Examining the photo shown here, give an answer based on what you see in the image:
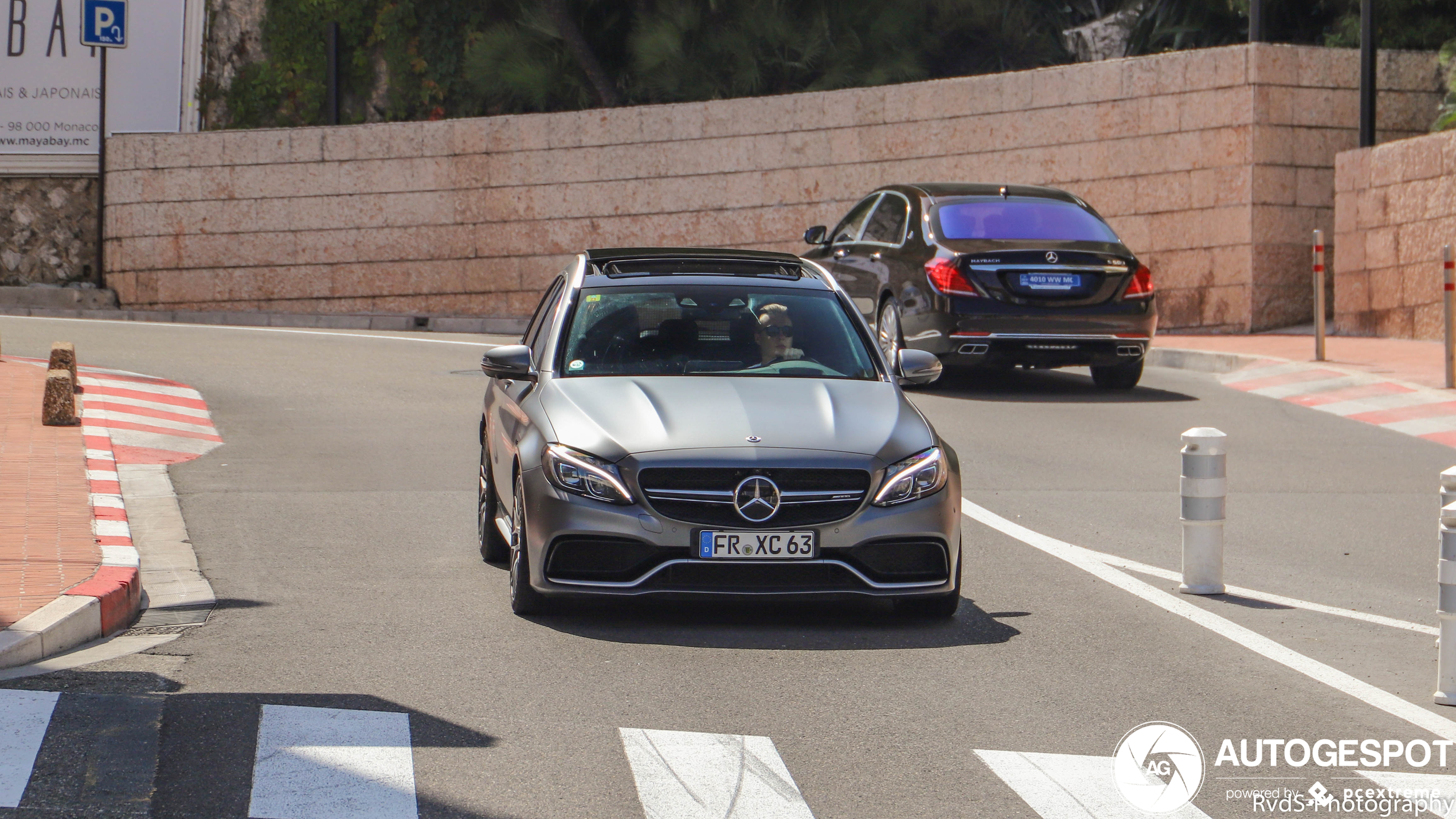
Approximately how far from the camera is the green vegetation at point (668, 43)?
997 inches

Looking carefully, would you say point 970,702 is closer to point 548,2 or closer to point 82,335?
point 82,335

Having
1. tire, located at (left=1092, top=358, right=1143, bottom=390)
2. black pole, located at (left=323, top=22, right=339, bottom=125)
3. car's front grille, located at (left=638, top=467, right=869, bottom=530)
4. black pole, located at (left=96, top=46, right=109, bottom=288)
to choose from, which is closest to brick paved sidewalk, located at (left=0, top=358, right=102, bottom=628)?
car's front grille, located at (left=638, top=467, right=869, bottom=530)

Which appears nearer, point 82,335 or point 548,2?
point 82,335

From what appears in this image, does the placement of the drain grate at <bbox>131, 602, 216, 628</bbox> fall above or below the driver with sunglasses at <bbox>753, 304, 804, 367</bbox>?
below

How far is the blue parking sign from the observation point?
91.2 ft

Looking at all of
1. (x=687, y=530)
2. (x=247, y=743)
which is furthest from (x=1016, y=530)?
(x=247, y=743)

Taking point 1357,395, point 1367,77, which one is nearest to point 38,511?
point 1357,395

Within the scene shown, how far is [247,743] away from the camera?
17.6ft

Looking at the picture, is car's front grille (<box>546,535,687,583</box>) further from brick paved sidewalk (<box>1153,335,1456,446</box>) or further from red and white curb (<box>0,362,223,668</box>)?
brick paved sidewalk (<box>1153,335,1456,446</box>)

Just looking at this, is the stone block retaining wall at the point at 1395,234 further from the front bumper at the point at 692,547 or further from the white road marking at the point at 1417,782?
the white road marking at the point at 1417,782

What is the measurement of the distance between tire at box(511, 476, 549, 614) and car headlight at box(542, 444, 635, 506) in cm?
19

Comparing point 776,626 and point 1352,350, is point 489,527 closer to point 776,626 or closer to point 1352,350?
point 776,626

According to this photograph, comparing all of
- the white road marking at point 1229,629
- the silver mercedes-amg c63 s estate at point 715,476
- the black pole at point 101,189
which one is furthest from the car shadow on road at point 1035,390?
the black pole at point 101,189

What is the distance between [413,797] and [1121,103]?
18.2 meters
